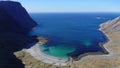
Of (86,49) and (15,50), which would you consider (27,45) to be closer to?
(15,50)

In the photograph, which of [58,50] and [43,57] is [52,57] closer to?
[43,57]

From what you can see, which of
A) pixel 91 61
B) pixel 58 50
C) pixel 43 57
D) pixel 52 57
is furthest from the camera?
pixel 58 50

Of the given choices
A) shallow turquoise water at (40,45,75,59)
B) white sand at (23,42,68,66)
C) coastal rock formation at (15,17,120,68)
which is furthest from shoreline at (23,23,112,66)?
shallow turquoise water at (40,45,75,59)

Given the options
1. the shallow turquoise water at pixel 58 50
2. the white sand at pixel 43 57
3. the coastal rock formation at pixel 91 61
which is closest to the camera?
the coastal rock formation at pixel 91 61

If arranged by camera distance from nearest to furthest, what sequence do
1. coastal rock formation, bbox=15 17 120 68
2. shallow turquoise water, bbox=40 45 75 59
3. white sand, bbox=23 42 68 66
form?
1. coastal rock formation, bbox=15 17 120 68
2. white sand, bbox=23 42 68 66
3. shallow turquoise water, bbox=40 45 75 59

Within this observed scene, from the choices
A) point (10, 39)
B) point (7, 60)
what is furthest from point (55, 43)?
point (7, 60)

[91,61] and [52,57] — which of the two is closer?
[91,61]

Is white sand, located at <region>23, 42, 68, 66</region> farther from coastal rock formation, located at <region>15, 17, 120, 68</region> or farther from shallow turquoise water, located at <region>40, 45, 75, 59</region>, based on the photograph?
shallow turquoise water, located at <region>40, 45, 75, 59</region>

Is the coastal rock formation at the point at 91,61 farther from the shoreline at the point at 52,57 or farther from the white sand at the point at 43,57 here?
the white sand at the point at 43,57

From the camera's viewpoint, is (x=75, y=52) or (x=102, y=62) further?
(x=75, y=52)

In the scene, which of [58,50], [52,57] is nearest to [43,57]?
[52,57]

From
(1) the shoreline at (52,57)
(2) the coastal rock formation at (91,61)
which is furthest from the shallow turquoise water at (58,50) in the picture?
(2) the coastal rock formation at (91,61)
